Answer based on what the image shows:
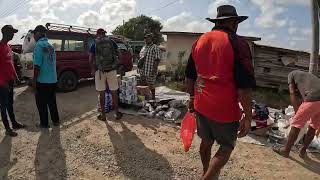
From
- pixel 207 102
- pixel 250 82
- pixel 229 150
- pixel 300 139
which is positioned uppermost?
pixel 250 82

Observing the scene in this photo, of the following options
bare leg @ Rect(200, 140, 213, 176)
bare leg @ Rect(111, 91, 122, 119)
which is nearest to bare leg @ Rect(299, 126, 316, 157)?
bare leg @ Rect(200, 140, 213, 176)

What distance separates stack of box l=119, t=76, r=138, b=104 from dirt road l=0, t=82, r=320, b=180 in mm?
970

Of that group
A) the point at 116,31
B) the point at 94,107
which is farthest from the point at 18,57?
the point at 116,31

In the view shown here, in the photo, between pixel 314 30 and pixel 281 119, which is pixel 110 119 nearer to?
pixel 281 119

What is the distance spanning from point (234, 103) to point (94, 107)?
5636mm

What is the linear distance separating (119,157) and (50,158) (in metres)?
1.04

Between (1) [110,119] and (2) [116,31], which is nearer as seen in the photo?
(1) [110,119]

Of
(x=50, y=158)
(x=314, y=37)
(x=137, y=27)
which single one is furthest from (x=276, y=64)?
(x=137, y=27)

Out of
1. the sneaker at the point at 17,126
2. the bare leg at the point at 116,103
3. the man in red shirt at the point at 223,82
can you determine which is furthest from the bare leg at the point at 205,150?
the sneaker at the point at 17,126

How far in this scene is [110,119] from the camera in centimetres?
726

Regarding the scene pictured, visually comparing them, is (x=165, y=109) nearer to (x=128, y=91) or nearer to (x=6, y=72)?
(x=128, y=91)

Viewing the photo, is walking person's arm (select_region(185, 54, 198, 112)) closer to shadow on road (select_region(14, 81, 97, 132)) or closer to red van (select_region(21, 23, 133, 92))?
shadow on road (select_region(14, 81, 97, 132))

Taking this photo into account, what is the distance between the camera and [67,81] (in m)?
10.9

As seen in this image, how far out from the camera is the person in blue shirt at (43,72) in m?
6.17
